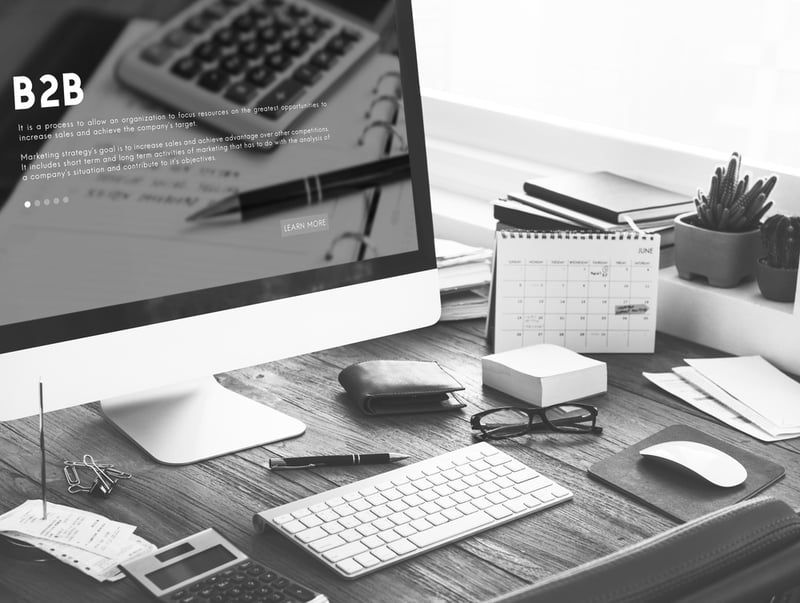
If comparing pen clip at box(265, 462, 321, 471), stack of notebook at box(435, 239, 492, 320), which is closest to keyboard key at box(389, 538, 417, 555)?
pen clip at box(265, 462, 321, 471)

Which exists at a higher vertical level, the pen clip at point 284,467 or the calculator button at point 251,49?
the calculator button at point 251,49

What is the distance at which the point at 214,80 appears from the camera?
1187mm

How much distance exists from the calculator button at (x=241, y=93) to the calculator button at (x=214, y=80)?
11mm

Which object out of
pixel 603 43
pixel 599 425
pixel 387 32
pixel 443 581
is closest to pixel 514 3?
pixel 603 43

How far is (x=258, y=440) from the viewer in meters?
1.25

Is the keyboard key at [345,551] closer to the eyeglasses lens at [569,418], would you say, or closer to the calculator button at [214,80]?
the eyeglasses lens at [569,418]

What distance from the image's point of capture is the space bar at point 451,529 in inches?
39.8

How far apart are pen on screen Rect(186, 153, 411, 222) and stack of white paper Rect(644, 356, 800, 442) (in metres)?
0.47

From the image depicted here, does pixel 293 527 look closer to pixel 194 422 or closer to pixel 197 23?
pixel 194 422

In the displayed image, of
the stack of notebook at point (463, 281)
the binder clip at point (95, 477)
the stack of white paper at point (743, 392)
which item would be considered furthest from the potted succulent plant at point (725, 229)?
the binder clip at point (95, 477)

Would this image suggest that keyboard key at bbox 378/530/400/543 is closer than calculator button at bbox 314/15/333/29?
Yes

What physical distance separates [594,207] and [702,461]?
24.4 inches

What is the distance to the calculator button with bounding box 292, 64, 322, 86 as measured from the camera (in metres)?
1.24

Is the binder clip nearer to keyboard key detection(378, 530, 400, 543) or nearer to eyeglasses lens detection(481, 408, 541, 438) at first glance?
keyboard key detection(378, 530, 400, 543)
